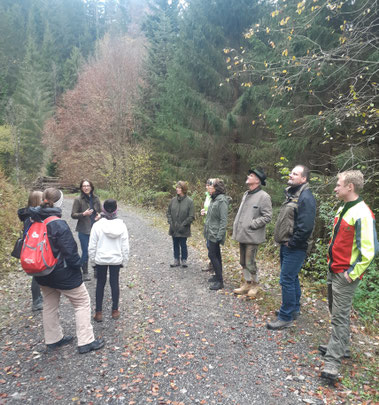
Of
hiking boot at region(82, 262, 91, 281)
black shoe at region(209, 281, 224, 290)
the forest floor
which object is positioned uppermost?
hiking boot at region(82, 262, 91, 281)

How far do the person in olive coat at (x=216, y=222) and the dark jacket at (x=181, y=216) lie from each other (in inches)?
34.5

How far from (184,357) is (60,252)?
208 centimetres

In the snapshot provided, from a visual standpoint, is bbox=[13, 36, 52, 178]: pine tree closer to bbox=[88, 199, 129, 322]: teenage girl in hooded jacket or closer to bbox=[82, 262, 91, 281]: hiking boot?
bbox=[82, 262, 91, 281]: hiking boot

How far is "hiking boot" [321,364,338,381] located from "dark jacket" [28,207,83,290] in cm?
310

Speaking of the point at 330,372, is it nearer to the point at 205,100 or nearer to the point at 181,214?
the point at 181,214

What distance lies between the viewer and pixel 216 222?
17.8 feet

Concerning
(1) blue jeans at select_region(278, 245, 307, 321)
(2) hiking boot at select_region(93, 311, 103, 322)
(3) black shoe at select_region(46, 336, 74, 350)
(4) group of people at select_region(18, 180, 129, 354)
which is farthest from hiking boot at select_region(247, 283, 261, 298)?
(3) black shoe at select_region(46, 336, 74, 350)

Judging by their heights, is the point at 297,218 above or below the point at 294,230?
above

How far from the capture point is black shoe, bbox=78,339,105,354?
3616 mm

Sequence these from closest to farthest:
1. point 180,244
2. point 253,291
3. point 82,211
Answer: point 253,291
point 82,211
point 180,244

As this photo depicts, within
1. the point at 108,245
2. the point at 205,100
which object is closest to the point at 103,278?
the point at 108,245

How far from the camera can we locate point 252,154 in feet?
36.8

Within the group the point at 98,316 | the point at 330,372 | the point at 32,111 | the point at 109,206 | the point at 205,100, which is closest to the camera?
the point at 330,372

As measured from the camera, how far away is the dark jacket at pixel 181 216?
634 cm
